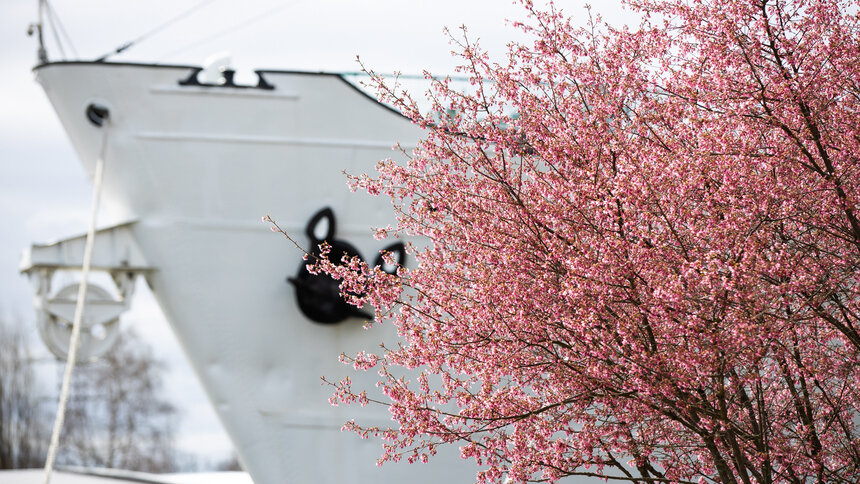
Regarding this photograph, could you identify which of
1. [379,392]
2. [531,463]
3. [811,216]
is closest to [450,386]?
[531,463]

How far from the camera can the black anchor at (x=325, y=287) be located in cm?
685

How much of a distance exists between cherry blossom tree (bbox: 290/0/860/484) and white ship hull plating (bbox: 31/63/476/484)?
216 cm

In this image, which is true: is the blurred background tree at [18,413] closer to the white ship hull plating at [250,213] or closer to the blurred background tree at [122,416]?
the blurred background tree at [122,416]

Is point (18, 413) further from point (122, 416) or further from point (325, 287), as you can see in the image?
point (325, 287)

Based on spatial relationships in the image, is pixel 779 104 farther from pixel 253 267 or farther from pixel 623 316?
pixel 253 267

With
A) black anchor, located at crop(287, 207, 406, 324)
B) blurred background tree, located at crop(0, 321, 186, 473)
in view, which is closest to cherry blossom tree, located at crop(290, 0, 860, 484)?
black anchor, located at crop(287, 207, 406, 324)

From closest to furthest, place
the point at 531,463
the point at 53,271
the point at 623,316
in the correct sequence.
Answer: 1. the point at 623,316
2. the point at 531,463
3. the point at 53,271

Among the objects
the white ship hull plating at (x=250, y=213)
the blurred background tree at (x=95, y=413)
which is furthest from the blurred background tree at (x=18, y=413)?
the white ship hull plating at (x=250, y=213)

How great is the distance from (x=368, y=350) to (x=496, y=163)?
2.63 metres

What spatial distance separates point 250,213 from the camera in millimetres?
6969

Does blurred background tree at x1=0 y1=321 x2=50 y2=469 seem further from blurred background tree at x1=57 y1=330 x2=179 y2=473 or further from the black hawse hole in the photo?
the black hawse hole

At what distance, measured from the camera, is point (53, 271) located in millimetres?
6844

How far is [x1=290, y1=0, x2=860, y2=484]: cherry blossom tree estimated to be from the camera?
13.4ft

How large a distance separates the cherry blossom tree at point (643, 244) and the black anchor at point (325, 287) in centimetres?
206
